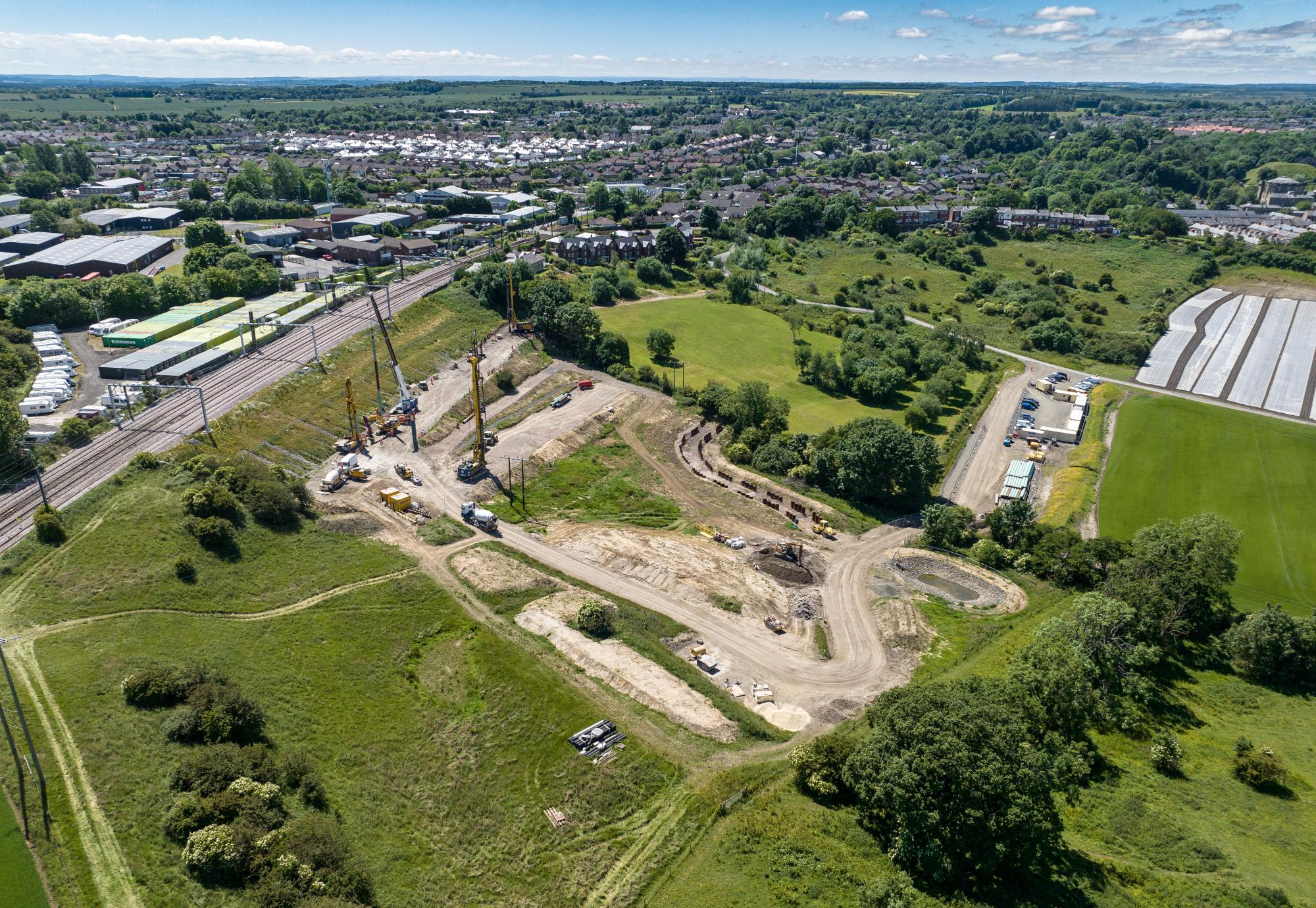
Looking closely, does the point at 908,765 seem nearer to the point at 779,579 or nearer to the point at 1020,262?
the point at 779,579

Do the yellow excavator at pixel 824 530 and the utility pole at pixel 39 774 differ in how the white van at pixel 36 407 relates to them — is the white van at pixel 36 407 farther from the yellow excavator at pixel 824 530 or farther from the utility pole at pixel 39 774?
the yellow excavator at pixel 824 530

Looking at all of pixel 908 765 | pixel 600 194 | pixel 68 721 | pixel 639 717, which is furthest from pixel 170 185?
pixel 908 765

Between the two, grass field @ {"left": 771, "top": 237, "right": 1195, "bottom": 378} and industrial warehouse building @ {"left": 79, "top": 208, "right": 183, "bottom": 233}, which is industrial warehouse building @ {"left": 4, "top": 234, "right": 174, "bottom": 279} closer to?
industrial warehouse building @ {"left": 79, "top": 208, "right": 183, "bottom": 233}

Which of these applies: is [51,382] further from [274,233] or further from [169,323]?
[274,233]

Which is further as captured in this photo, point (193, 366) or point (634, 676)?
point (193, 366)

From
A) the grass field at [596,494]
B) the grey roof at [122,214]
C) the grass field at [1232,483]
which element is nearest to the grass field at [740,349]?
the grass field at [1232,483]

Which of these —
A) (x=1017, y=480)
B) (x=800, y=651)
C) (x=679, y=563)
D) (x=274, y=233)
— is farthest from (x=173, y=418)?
(x=1017, y=480)

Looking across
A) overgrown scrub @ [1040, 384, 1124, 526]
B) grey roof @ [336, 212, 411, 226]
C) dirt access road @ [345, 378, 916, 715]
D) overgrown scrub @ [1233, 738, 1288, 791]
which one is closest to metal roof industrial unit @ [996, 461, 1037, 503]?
overgrown scrub @ [1040, 384, 1124, 526]
